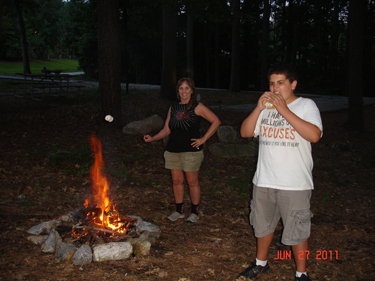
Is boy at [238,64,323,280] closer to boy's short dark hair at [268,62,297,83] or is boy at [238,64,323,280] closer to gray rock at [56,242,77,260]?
boy's short dark hair at [268,62,297,83]

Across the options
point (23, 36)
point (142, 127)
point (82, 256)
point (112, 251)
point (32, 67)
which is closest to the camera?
A: point (82, 256)

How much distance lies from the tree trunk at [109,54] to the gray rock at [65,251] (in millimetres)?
6272

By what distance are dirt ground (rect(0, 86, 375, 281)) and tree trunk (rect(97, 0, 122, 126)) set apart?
0.74 metres

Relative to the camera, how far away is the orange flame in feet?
14.5

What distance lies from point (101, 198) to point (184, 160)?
5.38ft

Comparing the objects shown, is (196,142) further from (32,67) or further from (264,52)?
(32,67)

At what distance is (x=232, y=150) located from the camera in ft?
29.3

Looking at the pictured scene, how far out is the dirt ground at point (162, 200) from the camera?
3744 millimetres

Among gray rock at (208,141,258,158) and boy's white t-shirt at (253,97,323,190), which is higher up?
boy's white t-shirt at (253,97,323,190)

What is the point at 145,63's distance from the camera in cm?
3253

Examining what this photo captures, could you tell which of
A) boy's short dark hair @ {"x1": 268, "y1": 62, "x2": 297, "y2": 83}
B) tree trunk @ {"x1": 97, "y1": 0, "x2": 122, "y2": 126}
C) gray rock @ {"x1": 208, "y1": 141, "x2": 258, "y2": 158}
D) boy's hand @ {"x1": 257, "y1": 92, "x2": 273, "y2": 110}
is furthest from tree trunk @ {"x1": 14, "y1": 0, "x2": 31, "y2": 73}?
boy's hand @ {"x1": 257, "y1": 92, "x2": 273, "y2": 110}

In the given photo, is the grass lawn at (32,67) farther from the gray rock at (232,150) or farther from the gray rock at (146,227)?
the gray rock at (146,227)

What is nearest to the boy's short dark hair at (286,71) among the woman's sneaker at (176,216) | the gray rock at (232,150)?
the woman's sneaker at (176,216)

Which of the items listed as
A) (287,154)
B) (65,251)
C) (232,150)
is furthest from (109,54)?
(287,154)
